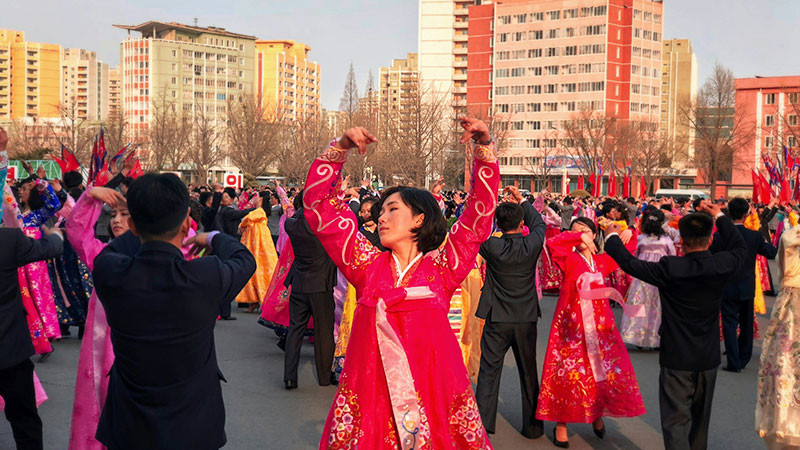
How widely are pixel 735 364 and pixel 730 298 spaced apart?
0.77 m

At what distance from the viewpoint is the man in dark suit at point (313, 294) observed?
318 inches

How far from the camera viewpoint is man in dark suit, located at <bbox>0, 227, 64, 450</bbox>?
472cm

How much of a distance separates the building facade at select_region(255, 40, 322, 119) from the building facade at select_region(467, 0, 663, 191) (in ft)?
187

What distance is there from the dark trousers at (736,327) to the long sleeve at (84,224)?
7228mm

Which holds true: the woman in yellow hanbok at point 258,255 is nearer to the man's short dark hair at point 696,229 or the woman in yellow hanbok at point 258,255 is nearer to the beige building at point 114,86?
the man's short dark hair at point 696,229

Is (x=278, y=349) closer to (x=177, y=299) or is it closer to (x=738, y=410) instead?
(x=738, y=410)

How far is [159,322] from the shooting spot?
3.26 meters

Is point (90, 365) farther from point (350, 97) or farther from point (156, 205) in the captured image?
point (350, 97)

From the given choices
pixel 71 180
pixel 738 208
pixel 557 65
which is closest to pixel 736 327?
pixel 738 208

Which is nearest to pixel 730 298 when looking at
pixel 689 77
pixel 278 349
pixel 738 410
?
pixel 738 410

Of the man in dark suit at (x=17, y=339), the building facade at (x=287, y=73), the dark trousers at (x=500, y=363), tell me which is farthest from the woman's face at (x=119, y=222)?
the building facade at (x=287, y=73)

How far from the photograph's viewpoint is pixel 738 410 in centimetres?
736

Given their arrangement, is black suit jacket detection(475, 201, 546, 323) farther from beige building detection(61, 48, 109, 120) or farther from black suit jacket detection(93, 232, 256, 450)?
beige building detection(61, 48, 109, 120)

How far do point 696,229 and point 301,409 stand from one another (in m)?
3.83
